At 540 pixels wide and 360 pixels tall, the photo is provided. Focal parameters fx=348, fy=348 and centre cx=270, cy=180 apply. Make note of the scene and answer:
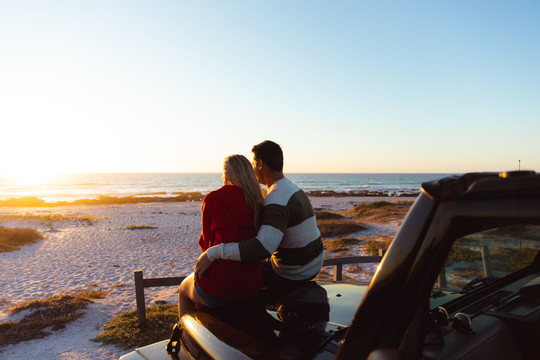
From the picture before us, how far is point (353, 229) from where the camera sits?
60.3ft

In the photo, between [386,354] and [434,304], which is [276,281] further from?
[386,354]

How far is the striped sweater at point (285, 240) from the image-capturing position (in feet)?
7.59

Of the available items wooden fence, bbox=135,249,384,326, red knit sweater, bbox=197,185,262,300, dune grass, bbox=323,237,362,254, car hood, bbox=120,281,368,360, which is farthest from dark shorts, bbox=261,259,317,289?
dune grass, bbox=323,237,362,254

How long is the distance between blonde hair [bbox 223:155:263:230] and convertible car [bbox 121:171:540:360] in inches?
27.5

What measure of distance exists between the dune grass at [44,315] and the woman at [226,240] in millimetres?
5723

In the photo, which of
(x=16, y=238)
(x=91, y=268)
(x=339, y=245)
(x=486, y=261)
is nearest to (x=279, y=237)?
(x=486, y=261)

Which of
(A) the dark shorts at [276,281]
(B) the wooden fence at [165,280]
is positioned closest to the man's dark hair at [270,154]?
(A) the dark shorts at [276,281]

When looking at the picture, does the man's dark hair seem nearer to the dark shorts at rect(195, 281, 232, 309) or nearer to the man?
the man

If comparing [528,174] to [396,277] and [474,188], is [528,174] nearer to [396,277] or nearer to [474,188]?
[474,188]

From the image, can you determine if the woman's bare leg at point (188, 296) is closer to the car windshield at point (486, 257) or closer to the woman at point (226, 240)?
the woman at point (226, 240)

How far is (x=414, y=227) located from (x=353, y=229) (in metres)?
18.0

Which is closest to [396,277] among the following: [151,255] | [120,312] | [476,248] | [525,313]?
[476,248]

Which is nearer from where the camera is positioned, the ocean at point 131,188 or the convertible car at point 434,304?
the convertible car at point 434,304

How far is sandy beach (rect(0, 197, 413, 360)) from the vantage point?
5965 mm
